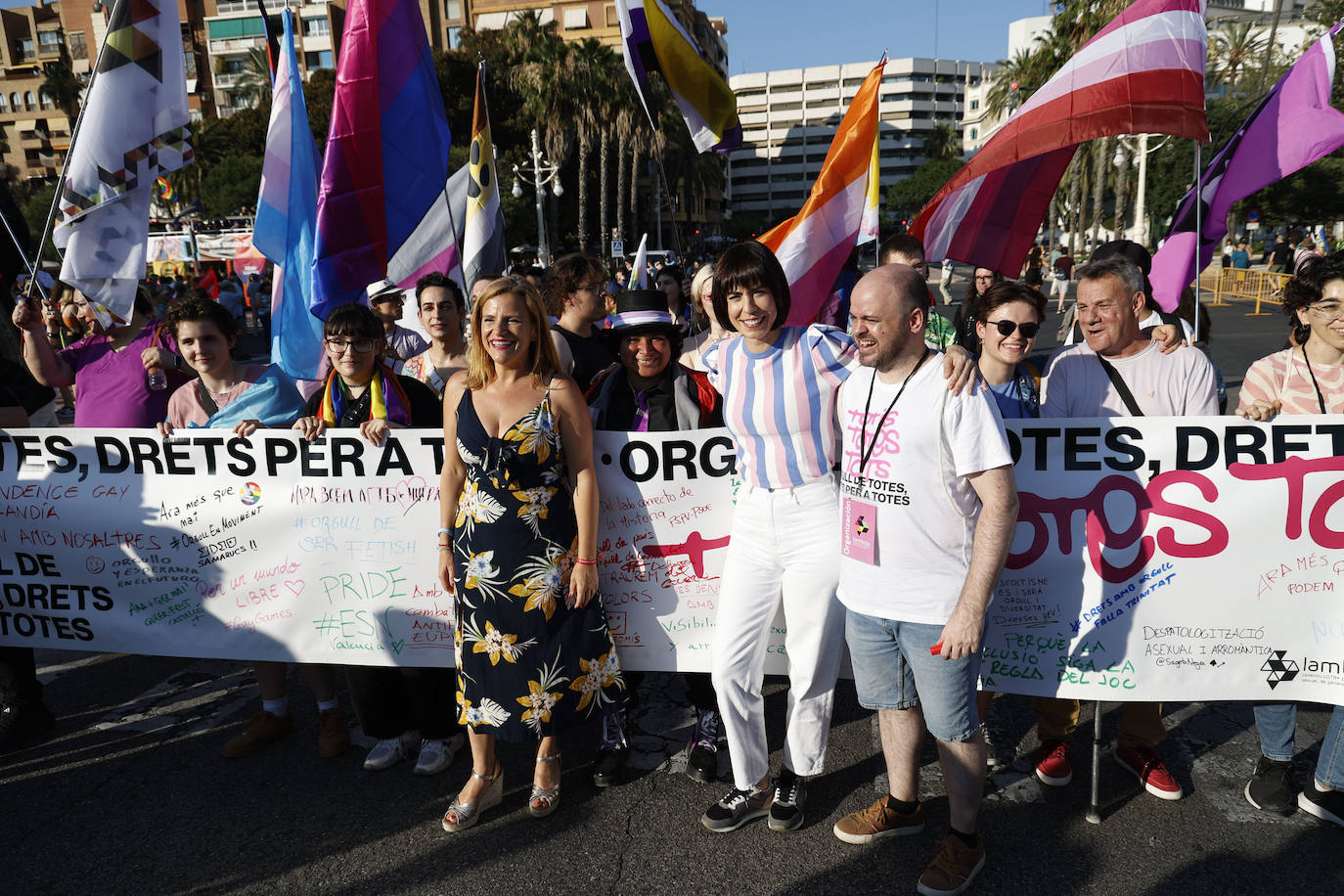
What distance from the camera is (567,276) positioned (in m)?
4.60

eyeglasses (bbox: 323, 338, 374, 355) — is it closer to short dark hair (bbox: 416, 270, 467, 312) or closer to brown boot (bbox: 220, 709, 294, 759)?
short dark hair (bbox: 416, 270, 467, 312)

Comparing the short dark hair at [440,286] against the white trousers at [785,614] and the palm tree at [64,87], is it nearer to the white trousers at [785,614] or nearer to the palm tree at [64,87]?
the white trousers at [785,614]

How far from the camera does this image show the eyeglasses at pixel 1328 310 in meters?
2.87

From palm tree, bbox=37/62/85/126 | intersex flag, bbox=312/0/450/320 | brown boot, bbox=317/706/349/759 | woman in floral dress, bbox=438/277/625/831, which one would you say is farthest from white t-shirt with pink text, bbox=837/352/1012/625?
palm tree, bbox=37/62/85/126

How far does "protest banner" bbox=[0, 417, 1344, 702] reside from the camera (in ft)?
9.85

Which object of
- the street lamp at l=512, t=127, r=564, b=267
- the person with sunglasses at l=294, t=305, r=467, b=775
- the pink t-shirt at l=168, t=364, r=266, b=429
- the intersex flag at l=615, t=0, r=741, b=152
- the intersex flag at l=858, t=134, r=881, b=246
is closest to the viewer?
the person with sunglasses at l=294, t=305, r=467, b=775

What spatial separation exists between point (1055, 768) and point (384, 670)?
2.71 meters

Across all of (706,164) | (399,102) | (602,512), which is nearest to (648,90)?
(399,102)

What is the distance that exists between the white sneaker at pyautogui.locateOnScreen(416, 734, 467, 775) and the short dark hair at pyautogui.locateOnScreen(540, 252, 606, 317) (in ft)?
7.09

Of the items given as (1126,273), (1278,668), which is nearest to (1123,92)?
(1126,273)

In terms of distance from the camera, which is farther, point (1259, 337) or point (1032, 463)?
point (1259, 337)

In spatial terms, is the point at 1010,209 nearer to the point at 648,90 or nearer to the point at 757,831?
the point at 648,90

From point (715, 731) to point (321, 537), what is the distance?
184 cm

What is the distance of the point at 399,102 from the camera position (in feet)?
15.1
